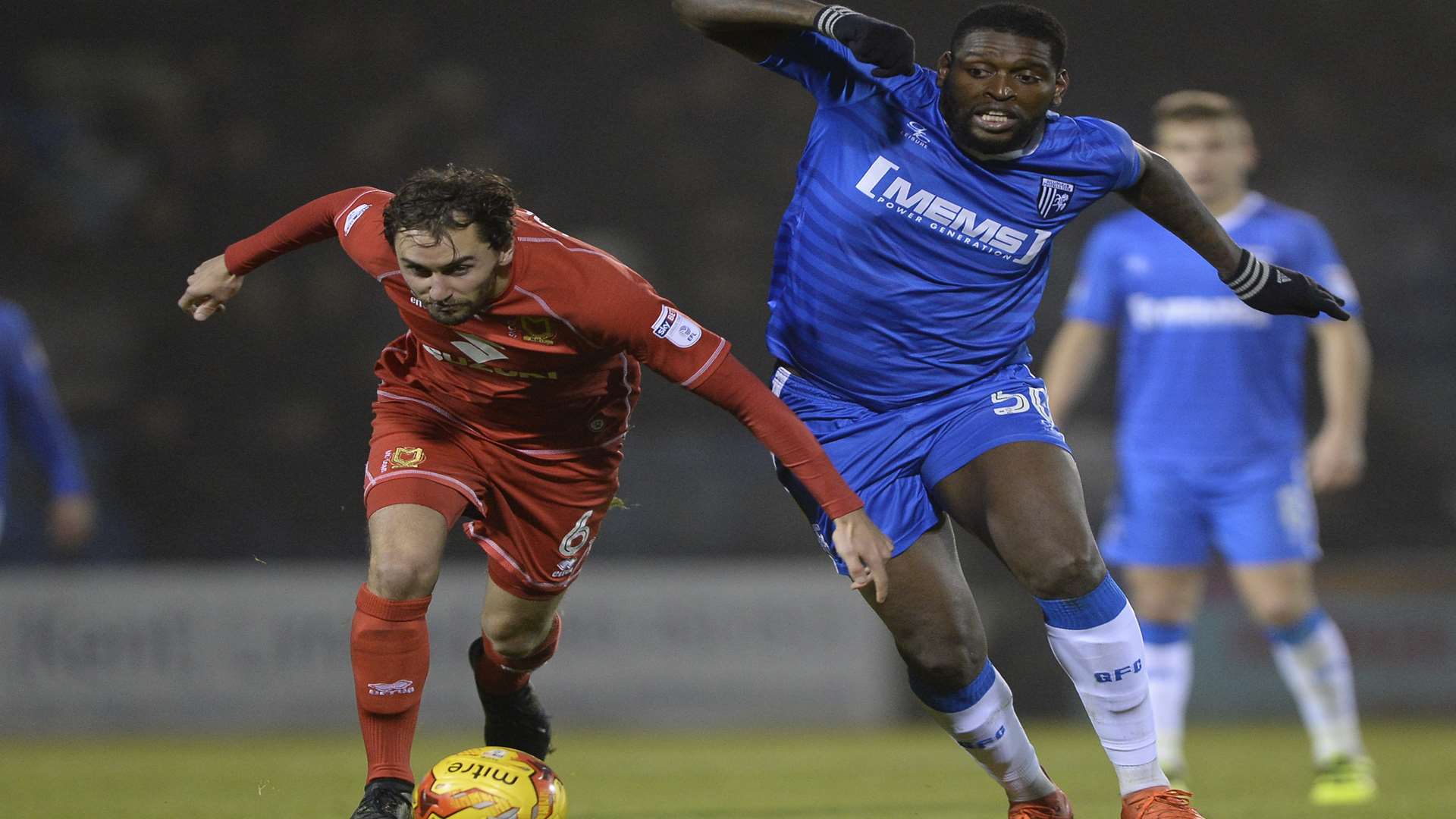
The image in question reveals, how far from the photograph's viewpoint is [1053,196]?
13.8 ft

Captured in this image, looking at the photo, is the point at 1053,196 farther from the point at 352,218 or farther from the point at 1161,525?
the point at 1161,525

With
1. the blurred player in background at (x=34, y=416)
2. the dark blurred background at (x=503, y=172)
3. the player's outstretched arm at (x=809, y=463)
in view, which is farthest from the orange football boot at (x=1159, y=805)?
the dark blurred background at (x=503, y=172)

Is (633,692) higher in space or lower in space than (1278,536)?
lower

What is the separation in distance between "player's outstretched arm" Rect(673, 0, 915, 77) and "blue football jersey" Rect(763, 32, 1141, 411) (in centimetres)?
9

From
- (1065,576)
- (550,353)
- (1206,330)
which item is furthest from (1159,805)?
(1206,330)

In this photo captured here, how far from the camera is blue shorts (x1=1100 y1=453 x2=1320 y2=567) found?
21.8ft

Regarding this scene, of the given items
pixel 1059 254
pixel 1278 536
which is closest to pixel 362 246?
pixel 1278 536

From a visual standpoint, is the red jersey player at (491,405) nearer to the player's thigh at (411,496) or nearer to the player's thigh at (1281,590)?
the player's thigh at (411,496)

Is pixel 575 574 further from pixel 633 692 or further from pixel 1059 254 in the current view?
pixel 1059 254

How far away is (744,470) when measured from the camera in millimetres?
10781

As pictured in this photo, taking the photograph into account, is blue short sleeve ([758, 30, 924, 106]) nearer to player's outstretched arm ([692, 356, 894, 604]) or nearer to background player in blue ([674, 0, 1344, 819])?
background player in blue ([674, 0, 1344, 819])

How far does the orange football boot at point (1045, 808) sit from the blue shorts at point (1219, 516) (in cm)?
244

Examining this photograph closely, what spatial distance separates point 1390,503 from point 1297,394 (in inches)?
204

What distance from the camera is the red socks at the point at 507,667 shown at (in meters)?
5.12
